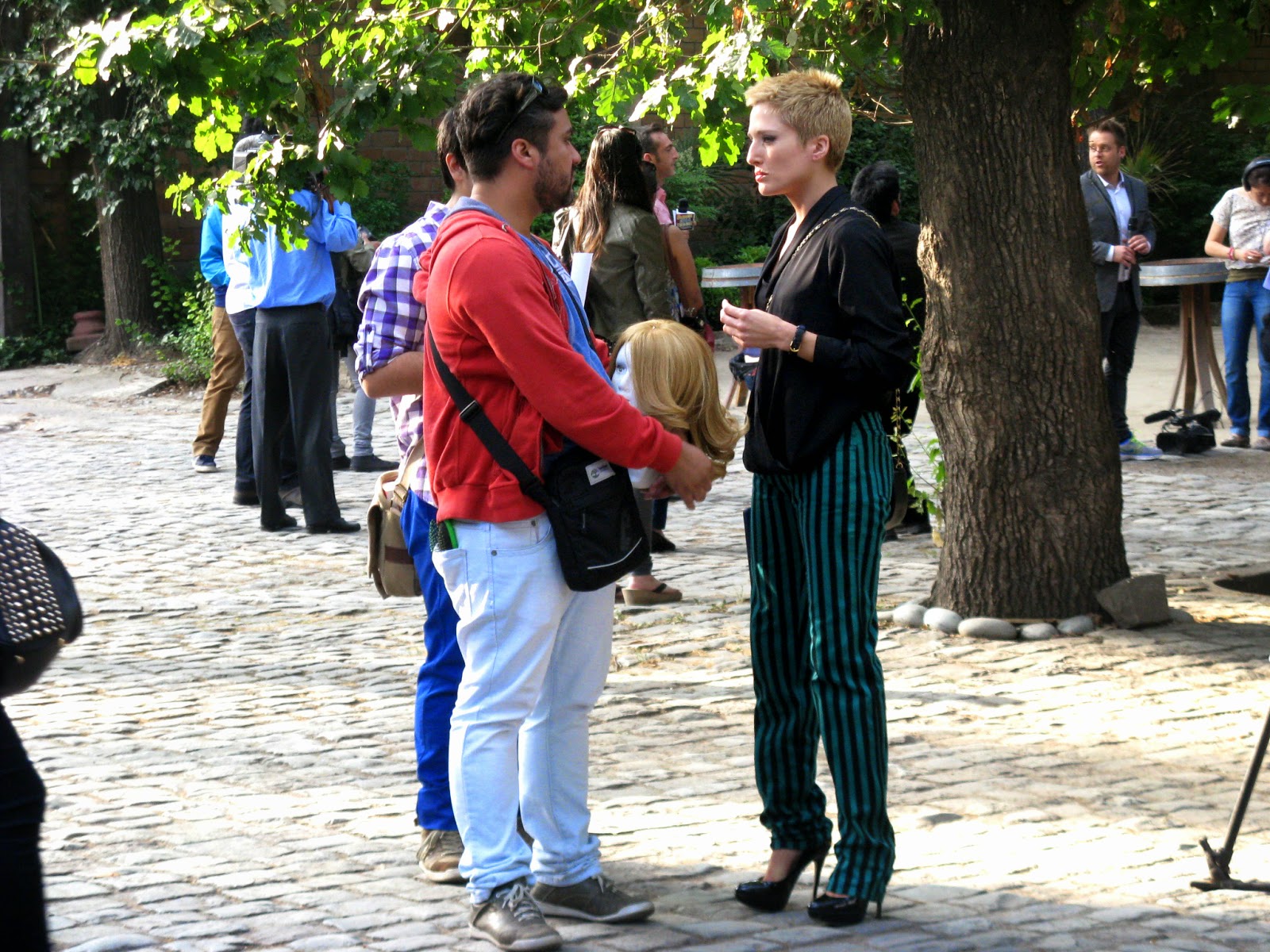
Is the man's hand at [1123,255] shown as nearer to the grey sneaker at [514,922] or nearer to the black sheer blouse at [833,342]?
the black sheer blouse at [833,342]

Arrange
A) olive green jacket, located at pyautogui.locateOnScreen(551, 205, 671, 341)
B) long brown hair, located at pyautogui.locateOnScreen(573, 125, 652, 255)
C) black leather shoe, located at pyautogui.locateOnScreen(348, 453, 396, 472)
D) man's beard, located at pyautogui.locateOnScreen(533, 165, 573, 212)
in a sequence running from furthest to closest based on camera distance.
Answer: black leather shoe, located at pyautogui.locateOnScreen(348, 453, 396, 472) → olive green jacket, located at pyautogui.locateOnScreen(551, 205, 671, 341) → long brown hair, located at pyautogui.locateOnScreen(573, 125, 652, 255) → man's beard, located at pyautogui.locateOnScreen(533, 165, 573, 212)

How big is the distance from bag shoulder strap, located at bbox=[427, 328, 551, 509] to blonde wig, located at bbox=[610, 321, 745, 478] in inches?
23.4

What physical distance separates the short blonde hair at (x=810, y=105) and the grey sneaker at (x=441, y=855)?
194cm

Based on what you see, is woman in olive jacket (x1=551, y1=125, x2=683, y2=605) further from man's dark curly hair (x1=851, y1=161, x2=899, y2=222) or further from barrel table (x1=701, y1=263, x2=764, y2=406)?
barrel table (x1=701, y1=263, x2=764, y2=406)

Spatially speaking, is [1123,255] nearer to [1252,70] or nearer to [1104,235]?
[1104,235]

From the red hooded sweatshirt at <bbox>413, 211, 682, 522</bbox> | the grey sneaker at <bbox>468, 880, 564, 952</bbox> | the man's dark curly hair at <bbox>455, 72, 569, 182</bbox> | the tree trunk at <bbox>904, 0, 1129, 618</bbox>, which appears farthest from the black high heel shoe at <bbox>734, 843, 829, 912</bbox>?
the tree trunk at <bbox>904, 0, 1129, 618</bbox>

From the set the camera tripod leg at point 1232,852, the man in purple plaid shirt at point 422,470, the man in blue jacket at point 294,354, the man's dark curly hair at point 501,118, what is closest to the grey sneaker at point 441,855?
the man in purple plaid shirt at point 422,470

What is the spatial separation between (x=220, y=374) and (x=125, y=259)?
8400mm

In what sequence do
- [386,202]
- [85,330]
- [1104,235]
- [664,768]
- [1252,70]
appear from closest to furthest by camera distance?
[664,768] → [1104,235] → [85,330] → [386,202] → [1252,70]

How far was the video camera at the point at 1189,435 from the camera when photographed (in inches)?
454

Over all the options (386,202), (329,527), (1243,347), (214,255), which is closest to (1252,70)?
(386,202)

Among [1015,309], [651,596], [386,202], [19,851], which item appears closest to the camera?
[19,851]

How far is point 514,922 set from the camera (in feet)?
12.1

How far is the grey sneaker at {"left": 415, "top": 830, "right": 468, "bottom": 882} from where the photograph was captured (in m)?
4.20
